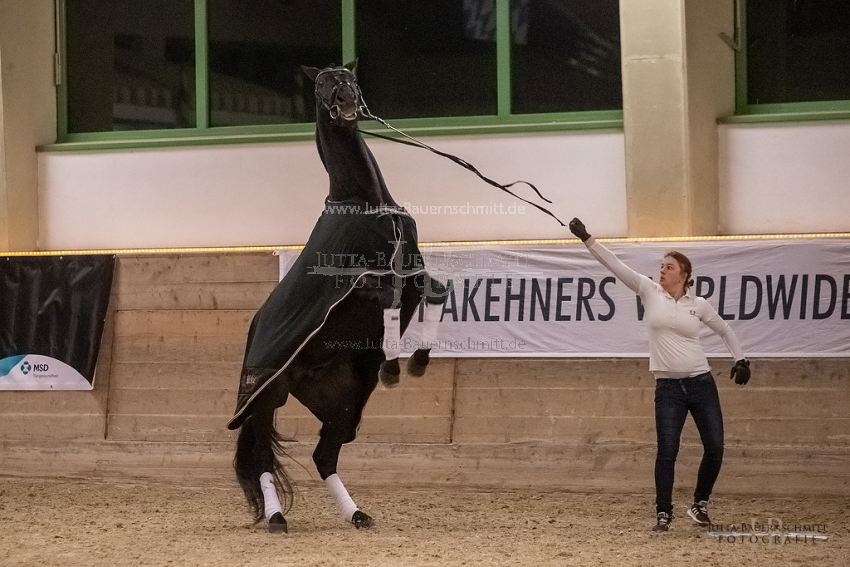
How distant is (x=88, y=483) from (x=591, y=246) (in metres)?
4.43

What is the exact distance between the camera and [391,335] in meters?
5.58

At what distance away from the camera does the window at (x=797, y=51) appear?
7.45 m

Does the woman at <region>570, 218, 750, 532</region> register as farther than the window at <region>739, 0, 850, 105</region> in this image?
No

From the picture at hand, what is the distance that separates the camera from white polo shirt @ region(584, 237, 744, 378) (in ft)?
17.9

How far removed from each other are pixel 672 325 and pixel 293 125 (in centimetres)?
390

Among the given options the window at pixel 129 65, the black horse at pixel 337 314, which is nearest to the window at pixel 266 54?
the window at pixel 129 65

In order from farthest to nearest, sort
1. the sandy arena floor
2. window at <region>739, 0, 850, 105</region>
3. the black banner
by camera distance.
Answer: the black banner
window at <region>739, 0, 850, 105</region>
the sandy arena floor

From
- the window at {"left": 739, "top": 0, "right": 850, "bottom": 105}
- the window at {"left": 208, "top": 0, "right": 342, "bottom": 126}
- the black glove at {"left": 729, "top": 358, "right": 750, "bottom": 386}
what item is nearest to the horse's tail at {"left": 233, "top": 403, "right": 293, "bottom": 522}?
the black glove at {"left": 729, "top": 358, "right": 750, "bottom": 386}

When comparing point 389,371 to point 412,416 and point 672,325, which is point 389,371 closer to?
point 672,325

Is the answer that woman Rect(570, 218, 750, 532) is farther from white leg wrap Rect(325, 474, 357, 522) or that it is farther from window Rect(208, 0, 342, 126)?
window Rect(208, 0, 342, 126)

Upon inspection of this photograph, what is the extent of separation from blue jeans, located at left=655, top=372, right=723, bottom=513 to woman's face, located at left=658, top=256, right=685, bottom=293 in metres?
0.51

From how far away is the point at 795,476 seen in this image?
21.9 ft

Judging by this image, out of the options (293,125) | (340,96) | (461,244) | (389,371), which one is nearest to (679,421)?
(389,371)

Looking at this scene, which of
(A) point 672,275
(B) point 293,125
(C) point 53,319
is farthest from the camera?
(B) point 293,125
